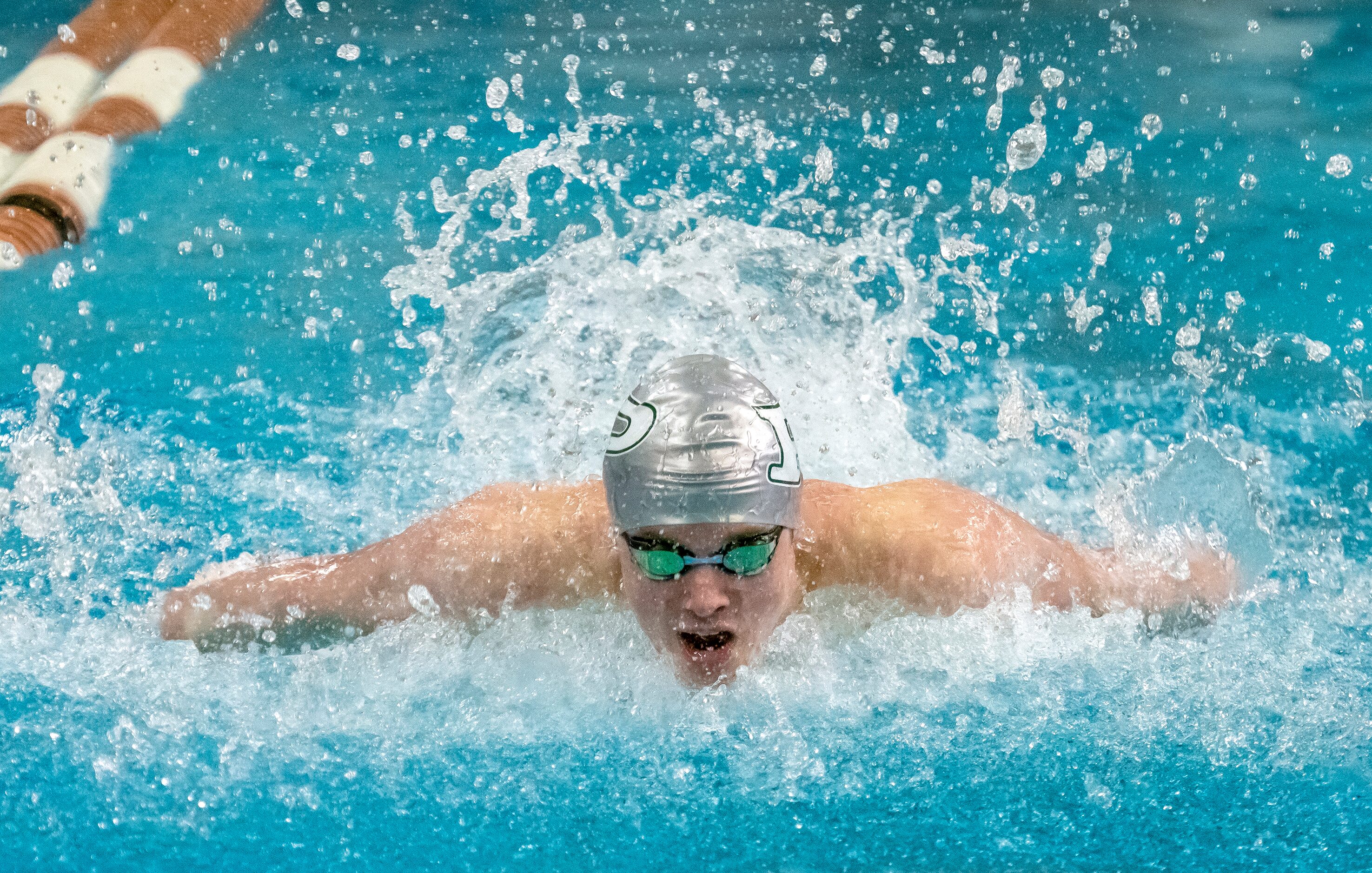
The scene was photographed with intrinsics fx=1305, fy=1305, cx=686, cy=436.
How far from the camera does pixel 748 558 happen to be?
2543 mm

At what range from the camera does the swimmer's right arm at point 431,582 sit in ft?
9.53

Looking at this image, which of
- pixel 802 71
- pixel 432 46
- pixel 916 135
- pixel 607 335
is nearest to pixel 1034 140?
pixel 916 135

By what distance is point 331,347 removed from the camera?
4496 mm

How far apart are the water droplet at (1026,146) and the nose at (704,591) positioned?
363 centimetres

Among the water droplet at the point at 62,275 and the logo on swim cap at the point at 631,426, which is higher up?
the water droplet at the point at 62,275

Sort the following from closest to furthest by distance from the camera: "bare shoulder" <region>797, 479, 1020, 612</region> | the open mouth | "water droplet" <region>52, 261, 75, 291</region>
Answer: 1. the open mouth
2. "bare shoulder" <region>797, 479, 1020, 612</region>
3. "water droplet" <region>52, 261, 75, 291</region>

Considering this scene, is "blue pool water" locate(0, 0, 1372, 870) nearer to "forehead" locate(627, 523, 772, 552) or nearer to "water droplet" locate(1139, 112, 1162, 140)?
"water droplet" locate(1139, 112, 1162, 140)

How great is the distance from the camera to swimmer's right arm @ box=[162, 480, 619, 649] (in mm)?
2904

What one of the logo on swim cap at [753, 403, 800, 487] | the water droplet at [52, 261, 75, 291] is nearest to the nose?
the logo on swim cap at [753, 403, 800, 487]

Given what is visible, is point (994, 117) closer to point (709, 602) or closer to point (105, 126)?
point (105, 126)

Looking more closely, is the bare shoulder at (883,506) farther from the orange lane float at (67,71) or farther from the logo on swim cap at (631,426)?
the orange lane float at (67,71)

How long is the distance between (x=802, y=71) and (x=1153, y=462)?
3.23 meters

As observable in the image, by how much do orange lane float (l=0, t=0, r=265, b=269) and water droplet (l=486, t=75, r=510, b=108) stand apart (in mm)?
1376

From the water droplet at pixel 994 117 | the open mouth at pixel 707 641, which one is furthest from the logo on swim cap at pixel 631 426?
the water droplet at pixel 994 117
